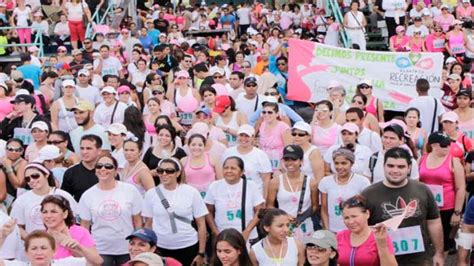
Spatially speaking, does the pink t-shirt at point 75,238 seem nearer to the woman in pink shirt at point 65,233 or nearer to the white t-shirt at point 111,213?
the woman in pink shirt at point 65,233

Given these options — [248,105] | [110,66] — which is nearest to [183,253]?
[248,105]

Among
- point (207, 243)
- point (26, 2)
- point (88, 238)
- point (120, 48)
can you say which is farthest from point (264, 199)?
point (26, 2)

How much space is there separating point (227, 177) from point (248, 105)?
3.30 m

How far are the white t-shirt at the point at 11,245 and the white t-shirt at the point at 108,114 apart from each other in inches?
161

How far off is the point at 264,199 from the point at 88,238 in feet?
6.77

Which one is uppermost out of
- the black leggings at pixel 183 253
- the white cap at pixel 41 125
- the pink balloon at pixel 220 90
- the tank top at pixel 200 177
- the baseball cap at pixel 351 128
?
the white cap at pixel 41 125

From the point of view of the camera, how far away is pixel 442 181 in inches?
309

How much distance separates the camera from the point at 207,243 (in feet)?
25.8

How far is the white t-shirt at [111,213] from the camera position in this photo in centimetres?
714

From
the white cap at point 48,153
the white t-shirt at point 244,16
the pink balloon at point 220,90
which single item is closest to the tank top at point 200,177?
the white cap at point 48,153

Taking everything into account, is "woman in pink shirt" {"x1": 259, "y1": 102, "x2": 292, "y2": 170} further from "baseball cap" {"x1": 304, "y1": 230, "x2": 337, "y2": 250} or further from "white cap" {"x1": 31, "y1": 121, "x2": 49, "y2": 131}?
"baseball cap" {"x1": 304, "y1": 230, "x2": 337, "y2": 250}

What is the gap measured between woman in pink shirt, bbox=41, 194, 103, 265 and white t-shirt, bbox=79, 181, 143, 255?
2.64ft

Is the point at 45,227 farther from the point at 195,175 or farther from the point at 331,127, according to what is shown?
the point at 331,127

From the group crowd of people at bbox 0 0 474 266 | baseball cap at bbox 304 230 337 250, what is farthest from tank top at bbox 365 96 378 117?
baseball cap at bbox 304 230 337 250
